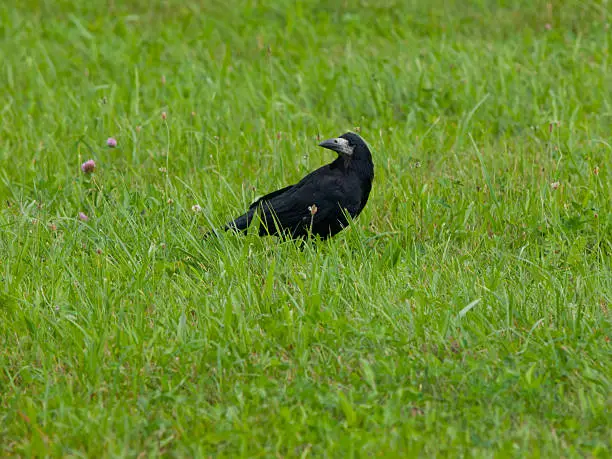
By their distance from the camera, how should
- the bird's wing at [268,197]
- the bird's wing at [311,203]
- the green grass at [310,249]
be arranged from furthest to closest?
the bird's wing at [268,197]
the bird's wing at [311,203]
the green grass at [310,249]

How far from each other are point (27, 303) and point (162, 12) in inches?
270

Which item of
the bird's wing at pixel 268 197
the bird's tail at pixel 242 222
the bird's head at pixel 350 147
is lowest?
the bird's tail at pixel 242 222

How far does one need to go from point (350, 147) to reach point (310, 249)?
3.06 feet

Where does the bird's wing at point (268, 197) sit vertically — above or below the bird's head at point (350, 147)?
below

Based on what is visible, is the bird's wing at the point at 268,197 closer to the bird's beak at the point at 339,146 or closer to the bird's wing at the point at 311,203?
the bird's wing at the point at 311,203

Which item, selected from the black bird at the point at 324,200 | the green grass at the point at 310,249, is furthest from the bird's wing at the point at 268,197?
the green grass at the point at 310,249

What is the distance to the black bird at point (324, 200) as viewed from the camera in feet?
17.5

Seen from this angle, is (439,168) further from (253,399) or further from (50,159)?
(253,399)

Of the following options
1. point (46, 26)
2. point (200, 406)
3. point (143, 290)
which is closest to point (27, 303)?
point (143, 290)

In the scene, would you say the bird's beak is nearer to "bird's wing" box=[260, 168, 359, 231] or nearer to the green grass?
"bird's wing" box=[260, 168, 359, 231]

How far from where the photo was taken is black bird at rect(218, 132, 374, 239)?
17.5 ft

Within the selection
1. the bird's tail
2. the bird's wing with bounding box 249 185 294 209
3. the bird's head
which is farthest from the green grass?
the bird's head

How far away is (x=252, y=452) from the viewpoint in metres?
3.34

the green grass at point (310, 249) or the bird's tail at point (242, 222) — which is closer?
the green grass at point (310, 249)
